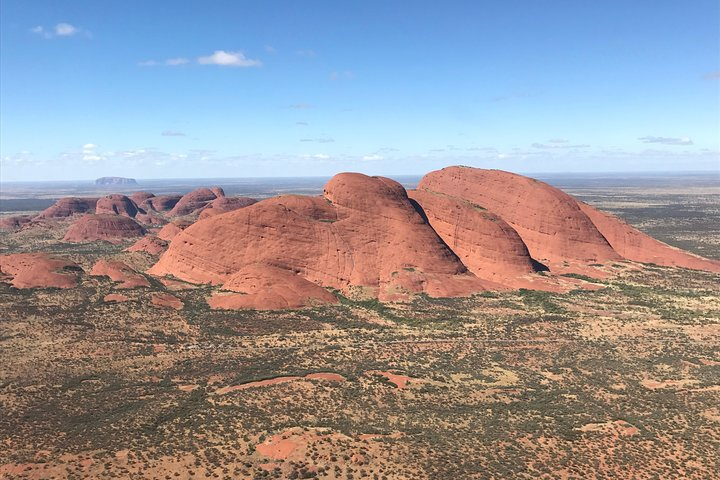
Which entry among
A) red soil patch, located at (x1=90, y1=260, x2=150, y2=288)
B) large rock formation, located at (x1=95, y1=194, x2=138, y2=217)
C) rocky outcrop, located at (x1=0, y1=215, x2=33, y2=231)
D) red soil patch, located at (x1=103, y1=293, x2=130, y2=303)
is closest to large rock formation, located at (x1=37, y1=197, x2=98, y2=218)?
large rock formation, located at (x1=95, y1=194, x2=138, y2=217)

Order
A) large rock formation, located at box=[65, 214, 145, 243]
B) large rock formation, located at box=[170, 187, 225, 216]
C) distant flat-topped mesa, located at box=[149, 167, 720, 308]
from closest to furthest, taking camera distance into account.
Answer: distant flat-topped mesa, located at box=[149, 167, 720, 308] < large rock formation, located at box=[65, 214, 145, 243] < large rock formation, located at box=[170, 187, 225, 216]

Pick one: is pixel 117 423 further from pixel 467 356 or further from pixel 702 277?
pixel 702 277

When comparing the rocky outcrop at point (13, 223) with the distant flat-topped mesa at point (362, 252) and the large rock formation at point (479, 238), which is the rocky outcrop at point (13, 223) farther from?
the large rock formation at point (479, 238)

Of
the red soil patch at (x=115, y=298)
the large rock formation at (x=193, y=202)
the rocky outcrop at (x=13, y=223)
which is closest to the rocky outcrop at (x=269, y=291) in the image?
the red soil patch at (x=115, y=298)

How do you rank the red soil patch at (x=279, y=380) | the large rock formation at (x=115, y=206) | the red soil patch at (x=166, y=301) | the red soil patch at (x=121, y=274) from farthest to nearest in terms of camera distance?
1. the large rock formation at (x=115, y=206)
2. the red soil patch at (x=121, y=274)
3. the red soil patch at (x=166, y=301)
4. the red soil patch at (x=279, y=380)

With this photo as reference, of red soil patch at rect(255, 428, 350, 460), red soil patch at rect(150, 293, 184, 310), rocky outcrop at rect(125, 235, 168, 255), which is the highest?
rocky outcrop at rect(125, 235, 168, 255)

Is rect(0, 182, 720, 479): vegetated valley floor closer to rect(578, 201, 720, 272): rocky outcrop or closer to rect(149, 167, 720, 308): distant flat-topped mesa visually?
rect(149, 167, 720, 308): distant flat-topped mesa
